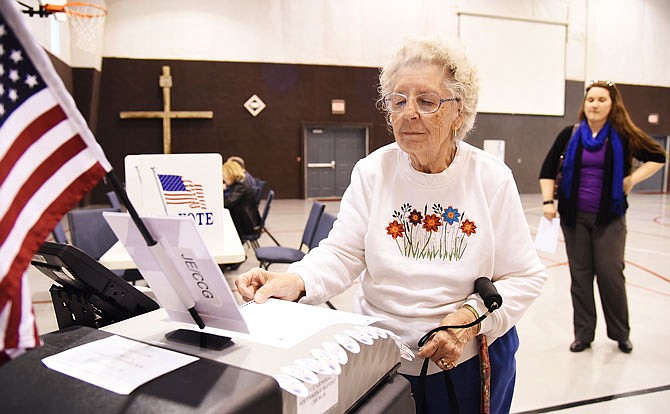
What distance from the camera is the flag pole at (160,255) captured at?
25.6 inches

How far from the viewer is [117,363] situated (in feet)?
Answer: 2.28

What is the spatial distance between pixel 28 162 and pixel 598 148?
3.43 meters

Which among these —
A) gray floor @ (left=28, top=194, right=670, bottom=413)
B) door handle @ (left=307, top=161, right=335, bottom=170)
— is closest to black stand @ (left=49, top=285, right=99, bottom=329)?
gray floor @ (left=28, top=194, right=670, bottom=413)

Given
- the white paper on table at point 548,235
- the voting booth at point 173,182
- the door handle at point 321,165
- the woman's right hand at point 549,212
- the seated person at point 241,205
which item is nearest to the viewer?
the voting booth at point 173,182

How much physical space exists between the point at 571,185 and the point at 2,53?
3.42 metres

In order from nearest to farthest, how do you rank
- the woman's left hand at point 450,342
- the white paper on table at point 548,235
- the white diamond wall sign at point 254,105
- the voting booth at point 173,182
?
the woman's left hand at point 450,342 < the voting booth at point 173,182 < the white paper on table at point 548,235 < the white diamond wall sign at point 254,105

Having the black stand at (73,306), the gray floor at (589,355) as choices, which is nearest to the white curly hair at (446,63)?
the black stand at (73,306)

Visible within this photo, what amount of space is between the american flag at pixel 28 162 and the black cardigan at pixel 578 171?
3.30 meters

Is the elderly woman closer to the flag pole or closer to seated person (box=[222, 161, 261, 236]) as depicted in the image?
the flag pole

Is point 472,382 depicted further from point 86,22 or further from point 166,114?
point 166,114

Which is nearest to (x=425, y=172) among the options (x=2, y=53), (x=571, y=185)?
(x=2, y=53)

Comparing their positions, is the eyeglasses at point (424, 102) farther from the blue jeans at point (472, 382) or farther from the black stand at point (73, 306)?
the black stand at point (73, 306)

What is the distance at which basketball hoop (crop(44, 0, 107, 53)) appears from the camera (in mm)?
9008

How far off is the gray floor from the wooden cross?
24.1 feet
